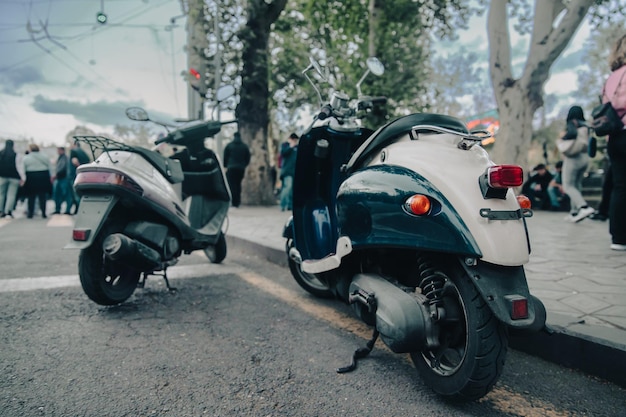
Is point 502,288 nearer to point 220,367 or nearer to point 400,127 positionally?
point 400,127

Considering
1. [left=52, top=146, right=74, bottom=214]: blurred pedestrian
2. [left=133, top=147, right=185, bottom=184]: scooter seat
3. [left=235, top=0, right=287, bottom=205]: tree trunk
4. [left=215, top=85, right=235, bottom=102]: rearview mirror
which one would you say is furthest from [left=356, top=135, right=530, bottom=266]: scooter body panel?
[left=52, top=146, right=74, bottom=214]: blurred pedestrian

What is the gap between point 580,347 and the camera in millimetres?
2178

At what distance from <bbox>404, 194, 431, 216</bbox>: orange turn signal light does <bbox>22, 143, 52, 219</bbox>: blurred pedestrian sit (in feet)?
33.6

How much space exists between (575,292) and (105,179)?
3.31m

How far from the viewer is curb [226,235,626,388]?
6.66 ft

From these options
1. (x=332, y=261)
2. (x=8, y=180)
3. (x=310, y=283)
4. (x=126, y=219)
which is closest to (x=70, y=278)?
(x=126, y=219)

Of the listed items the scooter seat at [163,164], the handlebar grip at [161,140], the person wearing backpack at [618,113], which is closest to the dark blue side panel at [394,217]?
the scooter seat at [163,164]

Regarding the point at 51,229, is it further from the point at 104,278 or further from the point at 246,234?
the point at 104,278

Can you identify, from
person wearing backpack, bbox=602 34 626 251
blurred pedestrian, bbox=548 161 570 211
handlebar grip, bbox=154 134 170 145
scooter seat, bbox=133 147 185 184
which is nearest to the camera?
scooter seat, bbox=133 147 185 184

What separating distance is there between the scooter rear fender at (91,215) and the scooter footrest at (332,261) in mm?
1324

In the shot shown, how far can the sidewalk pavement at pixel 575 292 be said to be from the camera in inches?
83.7

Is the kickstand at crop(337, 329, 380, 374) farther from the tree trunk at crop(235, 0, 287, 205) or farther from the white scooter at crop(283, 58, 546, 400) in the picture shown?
the tree trunk at crop(235, 0, 287, 205)

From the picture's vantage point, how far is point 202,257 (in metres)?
5.09

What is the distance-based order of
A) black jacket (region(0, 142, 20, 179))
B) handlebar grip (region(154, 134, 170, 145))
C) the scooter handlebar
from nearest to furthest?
handlebar grip (region(154, 134, 170, 145)) → the scooter handlebar → black jacket (region(0, 142, 20, 179))
